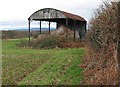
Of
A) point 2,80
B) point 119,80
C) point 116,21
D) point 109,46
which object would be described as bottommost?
point 2,80

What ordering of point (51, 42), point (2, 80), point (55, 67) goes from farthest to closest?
point (51, 42)
point (55, 67)
point (2, 80)

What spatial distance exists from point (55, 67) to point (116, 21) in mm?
5086

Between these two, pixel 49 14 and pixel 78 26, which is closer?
pixel 49 14

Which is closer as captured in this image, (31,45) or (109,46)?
(109,46)

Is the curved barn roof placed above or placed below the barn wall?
above

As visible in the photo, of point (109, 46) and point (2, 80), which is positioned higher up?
point (109, 46)

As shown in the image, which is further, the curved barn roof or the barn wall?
the barn wall

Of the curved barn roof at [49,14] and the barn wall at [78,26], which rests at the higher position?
the curved barn roof at [49,14]

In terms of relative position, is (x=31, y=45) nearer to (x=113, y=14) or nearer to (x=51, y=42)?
(x=51, y=42)

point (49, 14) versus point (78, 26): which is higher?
point (49, 14)

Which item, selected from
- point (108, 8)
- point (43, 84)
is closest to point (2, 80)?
point (43, 84)

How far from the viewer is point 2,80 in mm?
8320

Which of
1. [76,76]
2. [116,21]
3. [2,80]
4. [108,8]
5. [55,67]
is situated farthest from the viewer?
[55,67]

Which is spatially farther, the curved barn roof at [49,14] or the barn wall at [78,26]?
the barn wall at [78,26]
